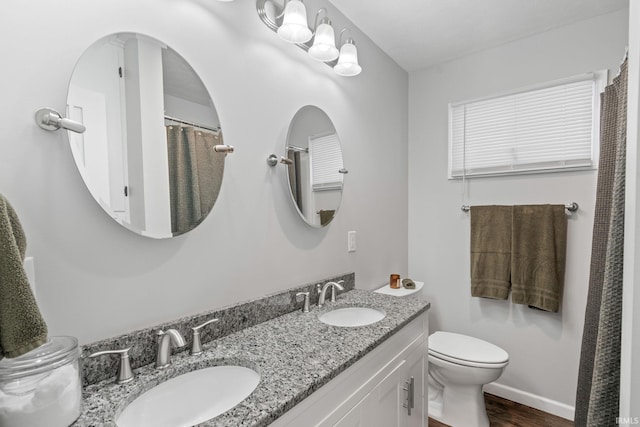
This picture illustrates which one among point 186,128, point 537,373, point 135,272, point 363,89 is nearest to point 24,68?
point 186,128

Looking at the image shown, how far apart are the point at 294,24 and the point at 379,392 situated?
59.8 inches

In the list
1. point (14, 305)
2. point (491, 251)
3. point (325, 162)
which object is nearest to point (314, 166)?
point (325, 162)

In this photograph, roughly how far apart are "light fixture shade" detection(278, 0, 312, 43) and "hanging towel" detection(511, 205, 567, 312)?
5.69 feet

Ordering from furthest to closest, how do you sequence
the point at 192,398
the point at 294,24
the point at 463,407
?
the point at 463,407 < the point at 294,24 < the point at 192,398

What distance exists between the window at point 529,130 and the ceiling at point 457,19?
1.19 ft

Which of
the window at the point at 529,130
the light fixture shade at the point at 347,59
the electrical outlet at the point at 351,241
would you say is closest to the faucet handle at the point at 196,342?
the electrical outlet at the point at 351,241

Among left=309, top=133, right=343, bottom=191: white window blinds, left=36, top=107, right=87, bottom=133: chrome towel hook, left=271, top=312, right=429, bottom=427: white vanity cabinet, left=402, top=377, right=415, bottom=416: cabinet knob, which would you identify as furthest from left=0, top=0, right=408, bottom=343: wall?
left=402, top=377, right=415, bottom=416: cabinet knob

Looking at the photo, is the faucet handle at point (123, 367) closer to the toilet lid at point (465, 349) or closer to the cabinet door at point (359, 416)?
the cabinet door at point (359, 416)

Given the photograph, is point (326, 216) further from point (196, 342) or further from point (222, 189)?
point (196, 342)

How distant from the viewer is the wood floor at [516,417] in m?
1.90

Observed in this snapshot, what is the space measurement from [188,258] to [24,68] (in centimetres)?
66

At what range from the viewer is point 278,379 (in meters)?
0.84

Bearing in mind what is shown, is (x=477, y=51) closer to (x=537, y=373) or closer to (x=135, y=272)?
(x=537, y=373)

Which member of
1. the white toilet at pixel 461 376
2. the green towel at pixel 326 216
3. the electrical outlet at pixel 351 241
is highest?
the green towel at pixel 326 216
